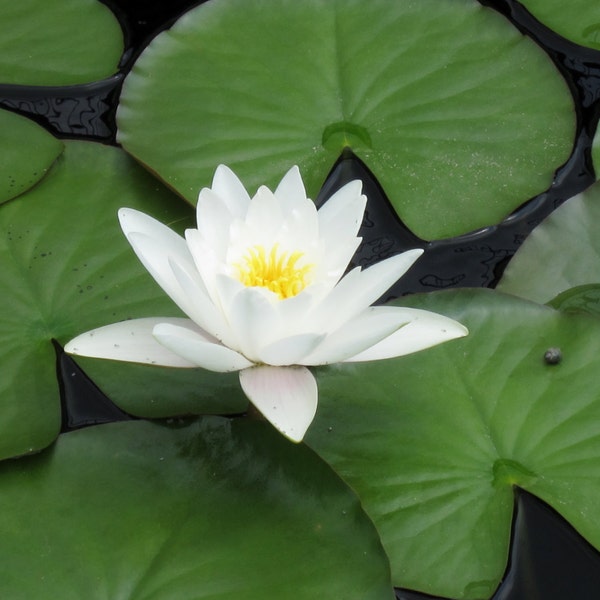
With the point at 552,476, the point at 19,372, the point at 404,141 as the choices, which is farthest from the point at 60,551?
the point at 404,141

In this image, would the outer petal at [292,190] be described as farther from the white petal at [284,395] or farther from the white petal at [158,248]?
the white petal at [284,395]

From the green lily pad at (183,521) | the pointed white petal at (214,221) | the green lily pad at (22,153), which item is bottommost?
the green lily pad at (183,521)

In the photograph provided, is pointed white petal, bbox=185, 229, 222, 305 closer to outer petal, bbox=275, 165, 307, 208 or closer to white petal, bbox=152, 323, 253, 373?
white petal, bbox=152, 323, 253, 373

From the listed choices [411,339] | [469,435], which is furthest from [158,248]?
[469,435]

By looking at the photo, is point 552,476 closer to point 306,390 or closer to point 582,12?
point 306,390

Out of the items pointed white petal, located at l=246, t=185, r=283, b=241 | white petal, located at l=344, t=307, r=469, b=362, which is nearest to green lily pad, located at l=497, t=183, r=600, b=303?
white petal, located at l=344, t=307, r=469, b=362

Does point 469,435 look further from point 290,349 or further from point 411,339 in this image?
point 290,349

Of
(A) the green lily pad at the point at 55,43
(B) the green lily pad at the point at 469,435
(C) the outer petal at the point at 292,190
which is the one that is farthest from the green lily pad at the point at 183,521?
(A) the green lily pad at the point at 55,43
